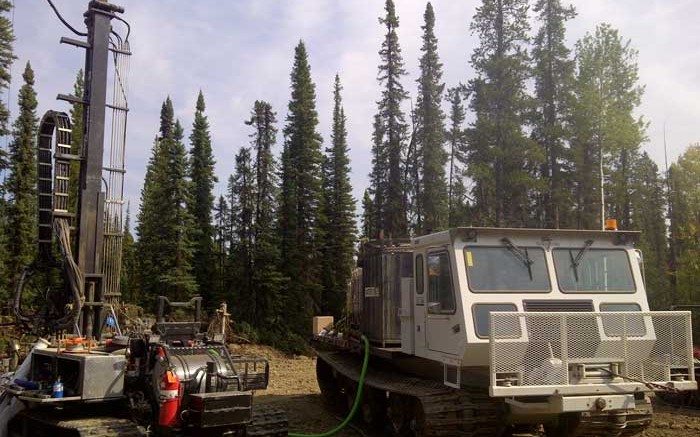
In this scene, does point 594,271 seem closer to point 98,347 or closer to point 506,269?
point 506,269

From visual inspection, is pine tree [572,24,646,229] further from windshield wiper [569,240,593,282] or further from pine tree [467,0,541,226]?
windshield wiper [569,240,593,282]

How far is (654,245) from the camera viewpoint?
49.0 m

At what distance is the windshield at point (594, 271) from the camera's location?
863cm

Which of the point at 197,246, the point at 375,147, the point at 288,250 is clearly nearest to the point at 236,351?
the point at 288,250

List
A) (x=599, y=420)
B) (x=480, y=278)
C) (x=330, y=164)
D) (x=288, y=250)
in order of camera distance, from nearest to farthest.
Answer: (x=599, y=420) → (x=480, y=278) → (x=288, y=250) → (x=330, y=164)

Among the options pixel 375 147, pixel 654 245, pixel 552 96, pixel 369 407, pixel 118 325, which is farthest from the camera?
pixel 654 245

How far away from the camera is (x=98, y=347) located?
9016 mm

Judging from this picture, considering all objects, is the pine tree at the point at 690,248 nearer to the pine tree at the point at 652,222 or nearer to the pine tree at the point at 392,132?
the pine tree at the point at 652,222

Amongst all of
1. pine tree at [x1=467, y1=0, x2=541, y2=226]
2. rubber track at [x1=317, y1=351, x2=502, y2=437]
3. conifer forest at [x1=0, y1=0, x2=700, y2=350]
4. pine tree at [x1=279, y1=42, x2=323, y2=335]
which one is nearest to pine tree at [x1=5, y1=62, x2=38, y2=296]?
conifer forest at [x1=0, y1=0, x2=700, y2=350]

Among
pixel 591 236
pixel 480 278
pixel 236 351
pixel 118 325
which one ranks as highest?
pixel 591 236

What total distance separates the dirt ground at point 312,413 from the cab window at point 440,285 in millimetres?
3040

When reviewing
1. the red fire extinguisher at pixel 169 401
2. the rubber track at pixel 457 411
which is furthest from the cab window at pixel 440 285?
the red fire extinguisher at pixel 169 401

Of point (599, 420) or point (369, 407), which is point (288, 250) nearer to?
point (369, 407)

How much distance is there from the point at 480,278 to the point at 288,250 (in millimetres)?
29653
